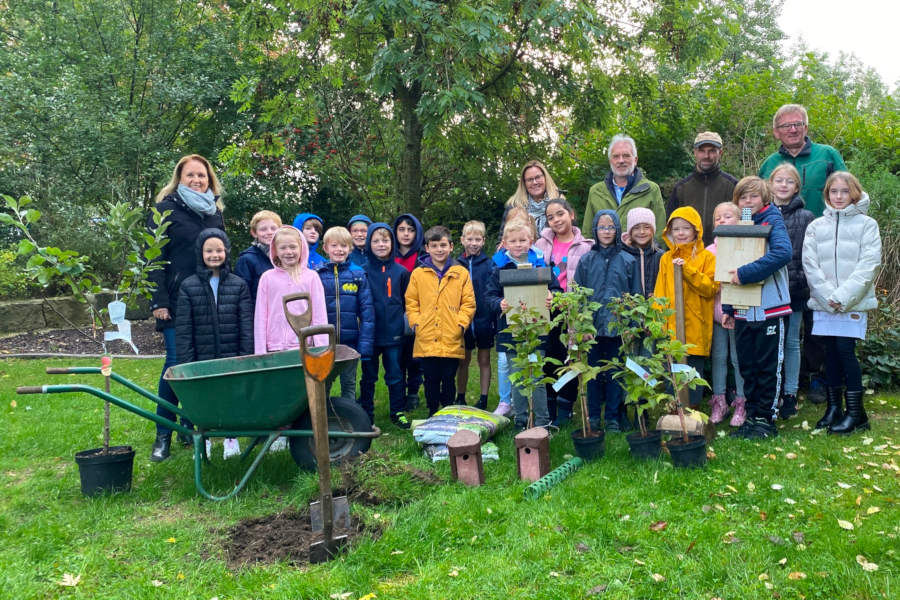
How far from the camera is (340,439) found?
4.11 m

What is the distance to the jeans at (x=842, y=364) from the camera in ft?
14.3

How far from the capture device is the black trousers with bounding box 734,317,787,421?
441 centimetres

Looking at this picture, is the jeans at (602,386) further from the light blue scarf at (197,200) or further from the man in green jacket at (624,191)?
the light blue scarf at (197,200)

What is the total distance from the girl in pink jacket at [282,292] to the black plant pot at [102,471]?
42.8 inches

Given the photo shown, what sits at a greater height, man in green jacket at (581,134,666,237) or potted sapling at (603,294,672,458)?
man in green jacket at (581,134,666,237)

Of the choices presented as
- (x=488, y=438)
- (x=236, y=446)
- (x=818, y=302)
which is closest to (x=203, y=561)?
(x=236, y=446)

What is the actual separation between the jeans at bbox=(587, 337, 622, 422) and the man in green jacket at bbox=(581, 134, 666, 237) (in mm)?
953

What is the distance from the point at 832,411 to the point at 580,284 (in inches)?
76.2

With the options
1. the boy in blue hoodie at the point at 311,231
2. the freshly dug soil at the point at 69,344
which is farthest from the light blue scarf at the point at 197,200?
the freshly dug soil at the point at 69,344

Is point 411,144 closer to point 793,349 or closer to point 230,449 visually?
point 230,449

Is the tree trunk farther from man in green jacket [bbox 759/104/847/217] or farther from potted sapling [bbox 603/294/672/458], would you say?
potted sapling [bbox 603/294/672/458]

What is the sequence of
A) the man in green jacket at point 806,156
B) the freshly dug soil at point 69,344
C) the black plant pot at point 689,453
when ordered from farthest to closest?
the freshly dug soil at point 69,344 < the man in green jacket at point 806,156 < the black plant pot at point 689,453

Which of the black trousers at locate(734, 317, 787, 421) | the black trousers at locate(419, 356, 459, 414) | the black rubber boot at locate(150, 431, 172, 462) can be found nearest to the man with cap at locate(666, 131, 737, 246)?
the black trousers at locate(734, 317, 787, 421)

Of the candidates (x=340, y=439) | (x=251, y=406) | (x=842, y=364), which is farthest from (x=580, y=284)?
(x=251, y=406)
